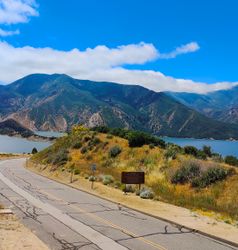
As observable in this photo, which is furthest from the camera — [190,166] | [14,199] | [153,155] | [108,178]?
[153,155]

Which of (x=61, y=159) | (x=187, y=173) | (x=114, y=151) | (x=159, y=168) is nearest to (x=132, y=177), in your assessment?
(x=187, y=173)

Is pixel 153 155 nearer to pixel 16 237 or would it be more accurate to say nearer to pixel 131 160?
pixel 131 160

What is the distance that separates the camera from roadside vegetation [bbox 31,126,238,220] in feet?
78.7

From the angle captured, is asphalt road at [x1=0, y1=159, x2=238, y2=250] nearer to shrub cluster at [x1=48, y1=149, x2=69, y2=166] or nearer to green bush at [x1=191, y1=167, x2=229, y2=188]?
green bush at [x1=191, y1=167, x2=229, y2=188]

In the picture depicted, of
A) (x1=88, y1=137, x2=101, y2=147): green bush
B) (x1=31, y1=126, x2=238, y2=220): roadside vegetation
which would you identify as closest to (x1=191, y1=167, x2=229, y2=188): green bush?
(x1=31, y1=126, x2=238, y2=220): roadside vegetation

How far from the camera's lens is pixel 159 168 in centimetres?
3419

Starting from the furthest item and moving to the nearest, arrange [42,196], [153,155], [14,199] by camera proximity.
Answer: [153,155]
[42,196]
[14,199]

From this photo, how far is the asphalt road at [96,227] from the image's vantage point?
13.2m

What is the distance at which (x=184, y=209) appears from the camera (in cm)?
2066

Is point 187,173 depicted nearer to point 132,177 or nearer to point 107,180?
point 132,177

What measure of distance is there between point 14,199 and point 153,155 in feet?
57.6

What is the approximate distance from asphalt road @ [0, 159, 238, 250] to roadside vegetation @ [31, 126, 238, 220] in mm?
4252

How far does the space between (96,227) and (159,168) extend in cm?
1887

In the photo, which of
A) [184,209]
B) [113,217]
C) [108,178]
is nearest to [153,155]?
[108,178]
